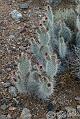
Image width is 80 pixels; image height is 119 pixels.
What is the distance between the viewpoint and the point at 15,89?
13.1 ft

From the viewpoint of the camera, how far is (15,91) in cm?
→ 396

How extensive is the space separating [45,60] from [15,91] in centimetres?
48

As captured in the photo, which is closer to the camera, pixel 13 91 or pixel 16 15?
pixel 13 91

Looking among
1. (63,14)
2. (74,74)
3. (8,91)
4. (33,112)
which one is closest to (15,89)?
(8,91)

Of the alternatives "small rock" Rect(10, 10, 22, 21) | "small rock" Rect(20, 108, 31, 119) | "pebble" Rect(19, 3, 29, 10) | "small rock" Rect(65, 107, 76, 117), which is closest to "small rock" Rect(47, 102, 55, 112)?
"small rock" Rect(65, 107, 76, 117)

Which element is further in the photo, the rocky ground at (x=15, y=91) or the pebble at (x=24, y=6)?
the pebble at (x=24, y=6)

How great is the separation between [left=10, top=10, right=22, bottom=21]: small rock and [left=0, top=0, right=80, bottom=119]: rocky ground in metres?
0.05

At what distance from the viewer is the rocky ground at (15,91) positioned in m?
3.78

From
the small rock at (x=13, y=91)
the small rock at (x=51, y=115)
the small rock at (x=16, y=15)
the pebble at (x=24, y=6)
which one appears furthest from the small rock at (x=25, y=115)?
the pebble at (x=24, y=6)

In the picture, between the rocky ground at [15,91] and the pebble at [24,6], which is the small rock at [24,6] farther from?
the rocky ground at [15,91]

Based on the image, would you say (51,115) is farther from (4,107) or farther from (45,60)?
(45,60)

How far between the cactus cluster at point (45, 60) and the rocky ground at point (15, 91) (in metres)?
0.11

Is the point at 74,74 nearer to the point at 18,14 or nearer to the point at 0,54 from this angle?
the point at 0,54

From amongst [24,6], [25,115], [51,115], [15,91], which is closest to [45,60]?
[15,91]
